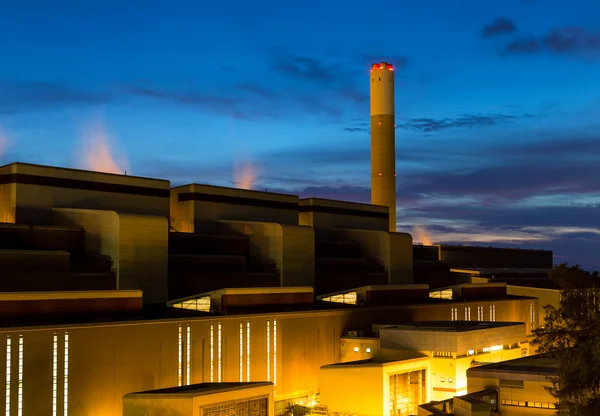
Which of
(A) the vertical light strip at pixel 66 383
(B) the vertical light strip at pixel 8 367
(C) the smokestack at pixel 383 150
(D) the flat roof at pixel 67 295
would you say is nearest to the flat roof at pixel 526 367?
(D) the flat roof at pixel 67 295

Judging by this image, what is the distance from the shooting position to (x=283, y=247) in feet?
250

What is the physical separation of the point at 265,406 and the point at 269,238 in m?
26.6

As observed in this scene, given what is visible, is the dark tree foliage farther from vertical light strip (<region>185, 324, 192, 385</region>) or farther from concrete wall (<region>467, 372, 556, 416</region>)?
vertical light strip (<region>185, 324, 192, 385</region>)

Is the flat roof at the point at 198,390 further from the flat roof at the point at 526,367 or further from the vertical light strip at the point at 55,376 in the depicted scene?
the flat roof at the point at 526,367

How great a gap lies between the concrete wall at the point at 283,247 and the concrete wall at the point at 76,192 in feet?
28.0

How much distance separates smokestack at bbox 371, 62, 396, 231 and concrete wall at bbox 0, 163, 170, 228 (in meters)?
44.0

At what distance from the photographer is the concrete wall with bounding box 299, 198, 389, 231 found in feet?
313

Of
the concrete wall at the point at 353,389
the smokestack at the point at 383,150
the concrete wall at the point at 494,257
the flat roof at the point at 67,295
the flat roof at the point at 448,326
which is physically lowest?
the concrete wall at the point at 353,389

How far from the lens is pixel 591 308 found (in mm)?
41531

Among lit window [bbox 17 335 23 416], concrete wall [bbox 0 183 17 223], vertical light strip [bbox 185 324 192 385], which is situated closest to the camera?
lit window [bbox 17 335 23 416]

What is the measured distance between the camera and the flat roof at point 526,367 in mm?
56741

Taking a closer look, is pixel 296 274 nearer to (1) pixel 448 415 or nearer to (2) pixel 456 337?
(2) pixel 456 337

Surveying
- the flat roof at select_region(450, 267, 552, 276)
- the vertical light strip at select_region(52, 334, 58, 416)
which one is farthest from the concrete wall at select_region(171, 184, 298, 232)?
the flat roof at select_region(450, 267, 552, 276)

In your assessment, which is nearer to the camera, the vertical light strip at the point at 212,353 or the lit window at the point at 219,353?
the vertical light strip at the point at 212,353
